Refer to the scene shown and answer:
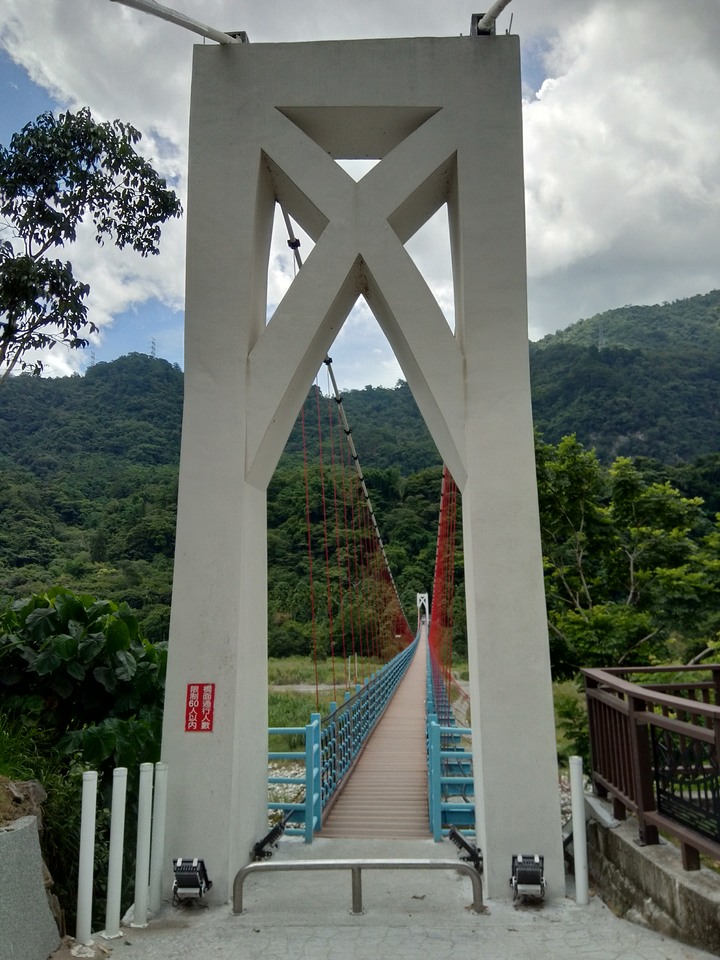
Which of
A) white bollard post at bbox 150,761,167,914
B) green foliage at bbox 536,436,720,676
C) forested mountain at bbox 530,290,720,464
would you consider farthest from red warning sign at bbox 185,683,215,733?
forested mountain at bbox 530,290,720,464

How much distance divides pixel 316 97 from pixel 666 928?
3.29m

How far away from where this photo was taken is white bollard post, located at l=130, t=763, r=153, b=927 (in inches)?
94.3

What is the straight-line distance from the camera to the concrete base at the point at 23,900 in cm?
189

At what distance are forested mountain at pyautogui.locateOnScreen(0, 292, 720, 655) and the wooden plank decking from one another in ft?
8.43

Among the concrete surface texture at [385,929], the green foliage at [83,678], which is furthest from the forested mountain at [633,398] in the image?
the concrete surface texture at [385,929]

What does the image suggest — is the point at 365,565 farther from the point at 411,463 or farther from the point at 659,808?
the point at 659,808

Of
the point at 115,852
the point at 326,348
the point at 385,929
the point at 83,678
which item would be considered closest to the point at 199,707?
the point at 115,852

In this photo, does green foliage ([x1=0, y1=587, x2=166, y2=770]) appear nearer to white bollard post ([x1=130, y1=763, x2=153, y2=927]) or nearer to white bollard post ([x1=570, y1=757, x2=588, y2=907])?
white bollard post ([x1=130, y1=763, x2=153, y2=927])

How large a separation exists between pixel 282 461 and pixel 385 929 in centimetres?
1548

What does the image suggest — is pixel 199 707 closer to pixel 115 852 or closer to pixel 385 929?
pixel 115 852

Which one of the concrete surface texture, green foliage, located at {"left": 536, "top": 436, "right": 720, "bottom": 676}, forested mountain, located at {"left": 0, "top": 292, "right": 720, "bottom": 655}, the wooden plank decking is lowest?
the wooden plank decking

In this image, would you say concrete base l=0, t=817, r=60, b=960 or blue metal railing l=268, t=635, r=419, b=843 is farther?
blue metal railing l=268, t=635, r=419, b=843

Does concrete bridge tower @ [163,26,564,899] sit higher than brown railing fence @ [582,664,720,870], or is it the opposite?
concrete bridge tower @ [163,26,564,899]

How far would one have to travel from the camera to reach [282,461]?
17562 millimetres
